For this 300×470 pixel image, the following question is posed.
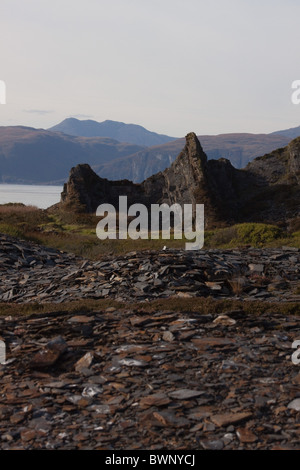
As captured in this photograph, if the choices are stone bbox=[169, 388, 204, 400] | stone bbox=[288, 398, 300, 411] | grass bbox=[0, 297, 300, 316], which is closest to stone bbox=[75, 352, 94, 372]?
stone bbox=[169, 388, 204, 400]

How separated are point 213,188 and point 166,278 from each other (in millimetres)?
32734

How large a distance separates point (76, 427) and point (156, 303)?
6469 millimetres

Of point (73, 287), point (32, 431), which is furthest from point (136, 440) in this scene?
point (73, 287)

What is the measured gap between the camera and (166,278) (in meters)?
16.8

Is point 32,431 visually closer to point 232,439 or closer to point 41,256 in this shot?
point 232,439

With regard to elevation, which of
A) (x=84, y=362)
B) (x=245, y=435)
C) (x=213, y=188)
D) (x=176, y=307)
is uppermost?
(x=213, y=188)

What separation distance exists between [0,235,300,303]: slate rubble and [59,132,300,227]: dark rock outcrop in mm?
23707

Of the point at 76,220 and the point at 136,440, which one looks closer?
the point at 136,440

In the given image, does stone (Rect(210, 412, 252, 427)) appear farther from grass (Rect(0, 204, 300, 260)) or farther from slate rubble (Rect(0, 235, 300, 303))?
grass (Rect(0, 204, 300, 260))

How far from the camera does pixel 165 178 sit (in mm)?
53438

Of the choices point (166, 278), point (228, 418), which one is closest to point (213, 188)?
point (166, 278)

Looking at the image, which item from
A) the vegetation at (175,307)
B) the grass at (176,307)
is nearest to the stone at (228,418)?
the grass at (176,307)

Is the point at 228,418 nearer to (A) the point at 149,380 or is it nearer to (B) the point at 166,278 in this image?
(A) the point at 149,380

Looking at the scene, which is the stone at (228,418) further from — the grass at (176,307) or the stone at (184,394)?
the grass at (176,307)
